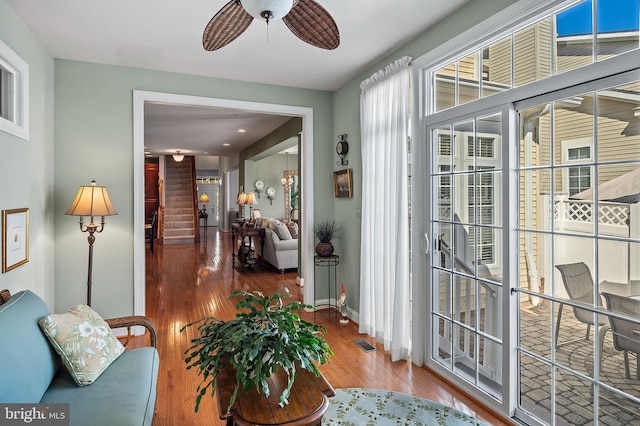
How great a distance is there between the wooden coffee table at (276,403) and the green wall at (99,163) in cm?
263

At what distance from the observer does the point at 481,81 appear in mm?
2498

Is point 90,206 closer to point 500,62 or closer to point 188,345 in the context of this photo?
point 188,345

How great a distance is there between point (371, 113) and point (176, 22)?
6.22 feet

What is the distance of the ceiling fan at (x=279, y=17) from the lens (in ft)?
5.52

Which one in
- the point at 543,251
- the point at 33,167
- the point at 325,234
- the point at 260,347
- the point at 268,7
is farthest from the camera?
the point at 325,234

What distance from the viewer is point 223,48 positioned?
3209 millimetres

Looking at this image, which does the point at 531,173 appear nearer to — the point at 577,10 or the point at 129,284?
the point at 577,10

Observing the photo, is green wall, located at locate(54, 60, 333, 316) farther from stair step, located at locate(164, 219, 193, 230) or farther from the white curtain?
stair step, located at locate(164, 219, 193, 230)

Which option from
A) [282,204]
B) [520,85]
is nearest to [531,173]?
[520,85]

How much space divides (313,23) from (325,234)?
2.69 metres

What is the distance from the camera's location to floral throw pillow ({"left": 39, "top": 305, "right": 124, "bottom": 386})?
177cm

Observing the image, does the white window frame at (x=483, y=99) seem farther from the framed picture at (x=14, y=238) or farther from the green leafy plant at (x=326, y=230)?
the framed picture at (x=14, y=238)

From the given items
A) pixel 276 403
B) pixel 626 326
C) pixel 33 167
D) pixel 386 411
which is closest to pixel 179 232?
pixel 33 167

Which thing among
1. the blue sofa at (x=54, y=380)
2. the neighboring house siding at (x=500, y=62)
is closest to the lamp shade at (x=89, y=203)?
the blue sofa at (x=54, y=380)
